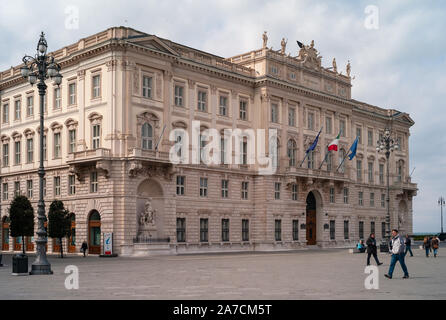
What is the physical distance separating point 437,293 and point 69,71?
41.9 metres

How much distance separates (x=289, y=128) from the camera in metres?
64.1

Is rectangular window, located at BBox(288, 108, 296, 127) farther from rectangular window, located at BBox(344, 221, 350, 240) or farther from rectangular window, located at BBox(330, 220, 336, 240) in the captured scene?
rectangular window, located at BBox(344, 221, 350, 240)

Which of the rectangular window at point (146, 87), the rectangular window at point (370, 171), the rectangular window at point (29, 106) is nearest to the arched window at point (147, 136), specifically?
the rectangular window at point (146, 87)

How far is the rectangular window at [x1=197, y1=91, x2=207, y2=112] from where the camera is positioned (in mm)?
56750

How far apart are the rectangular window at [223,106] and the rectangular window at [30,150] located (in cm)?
1823

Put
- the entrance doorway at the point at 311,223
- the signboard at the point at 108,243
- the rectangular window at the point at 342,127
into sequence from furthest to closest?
the rectangular window at the point at 342,127
the entrance doorway at the point at 311,223
the signboard at the point at 108,243

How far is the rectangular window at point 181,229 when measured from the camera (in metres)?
53.5

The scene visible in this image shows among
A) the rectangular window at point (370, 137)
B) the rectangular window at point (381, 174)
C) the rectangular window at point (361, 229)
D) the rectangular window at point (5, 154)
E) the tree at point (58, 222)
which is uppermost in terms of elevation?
the rectangular window at point (370, 137)

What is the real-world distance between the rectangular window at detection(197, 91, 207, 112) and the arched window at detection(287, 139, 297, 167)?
11.4m

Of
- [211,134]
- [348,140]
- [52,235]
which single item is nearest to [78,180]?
[52,235]

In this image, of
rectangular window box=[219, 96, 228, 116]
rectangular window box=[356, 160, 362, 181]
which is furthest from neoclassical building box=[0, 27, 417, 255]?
rectangular window box=[356, 160, 362, 181]

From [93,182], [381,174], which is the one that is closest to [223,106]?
[93,182]

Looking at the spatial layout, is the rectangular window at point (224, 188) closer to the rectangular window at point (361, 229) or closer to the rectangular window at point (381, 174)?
the rectangular window at point (361, 229)
